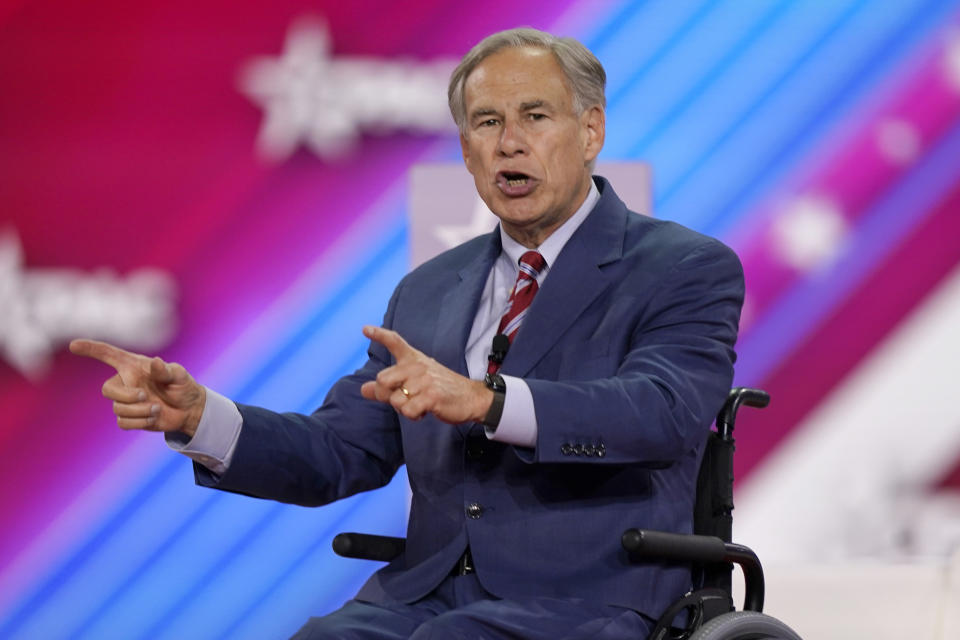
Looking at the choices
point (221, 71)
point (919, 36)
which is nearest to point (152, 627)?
point (221, 71)

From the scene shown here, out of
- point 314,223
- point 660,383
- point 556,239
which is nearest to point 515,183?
point 556,239

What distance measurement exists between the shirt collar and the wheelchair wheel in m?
0.72

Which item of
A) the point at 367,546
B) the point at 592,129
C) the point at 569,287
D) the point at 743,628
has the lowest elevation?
the point at 743,628

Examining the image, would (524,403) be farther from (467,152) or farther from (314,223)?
(314,223)

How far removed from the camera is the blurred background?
3.84 metres

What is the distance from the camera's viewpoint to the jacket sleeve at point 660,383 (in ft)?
6.05

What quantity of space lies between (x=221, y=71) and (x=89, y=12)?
1.62 feet

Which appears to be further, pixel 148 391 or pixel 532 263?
pixel 532 263

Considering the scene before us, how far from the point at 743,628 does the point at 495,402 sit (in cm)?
54

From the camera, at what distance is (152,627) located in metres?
3.95

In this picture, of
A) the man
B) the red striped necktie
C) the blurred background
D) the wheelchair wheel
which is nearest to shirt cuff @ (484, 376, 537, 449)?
the man

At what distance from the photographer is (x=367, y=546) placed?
2219 millimetres

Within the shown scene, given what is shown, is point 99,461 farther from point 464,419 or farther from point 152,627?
point 464,419

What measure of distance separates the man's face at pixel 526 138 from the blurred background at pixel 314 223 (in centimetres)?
163
